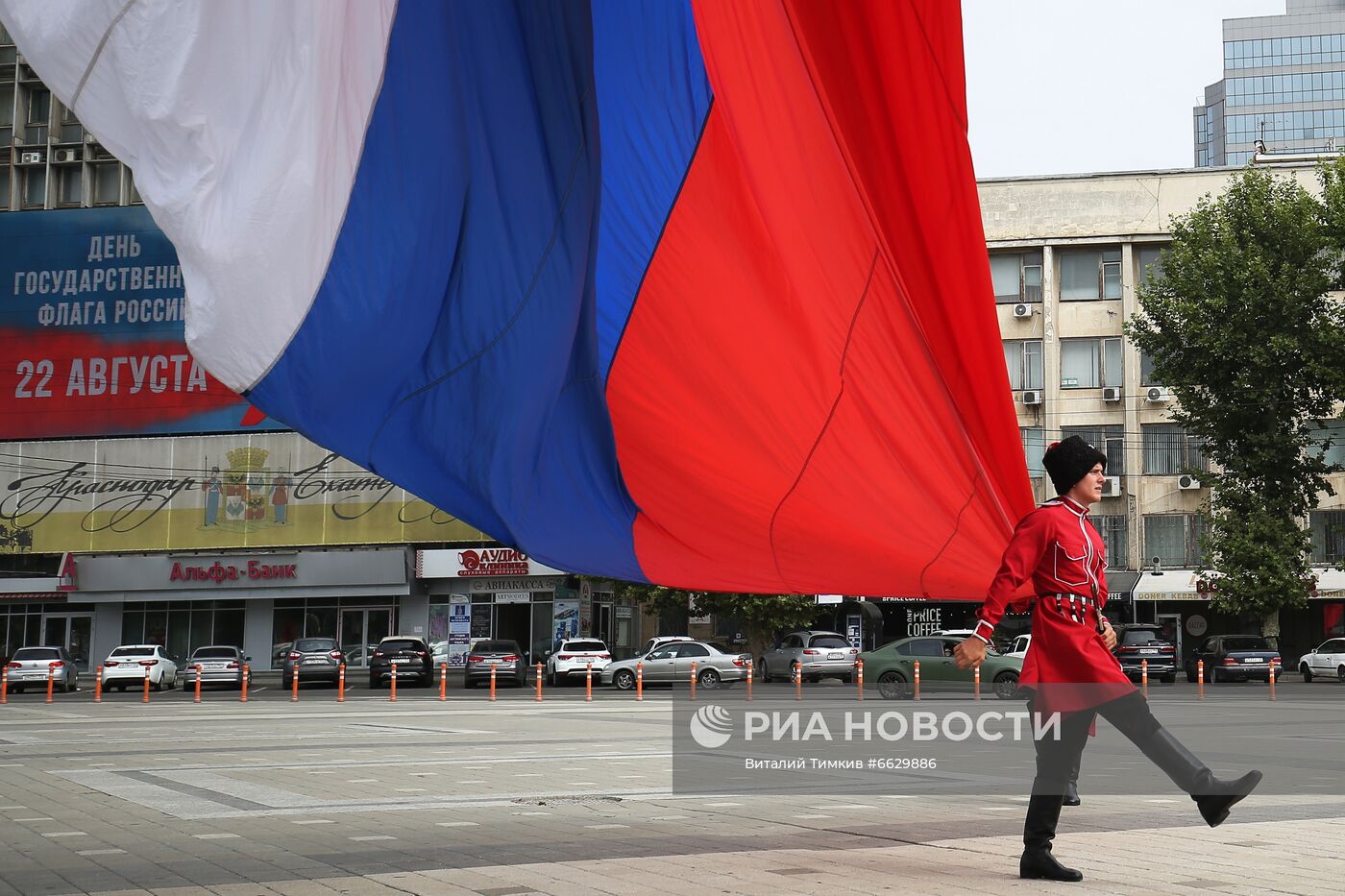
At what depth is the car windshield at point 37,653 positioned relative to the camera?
38.9 meters

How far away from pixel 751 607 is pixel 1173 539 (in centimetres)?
1881

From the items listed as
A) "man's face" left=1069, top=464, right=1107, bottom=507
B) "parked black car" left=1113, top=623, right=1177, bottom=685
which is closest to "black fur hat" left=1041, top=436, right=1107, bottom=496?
"man's face" left=1069, top=464, right=1107, bottom=507

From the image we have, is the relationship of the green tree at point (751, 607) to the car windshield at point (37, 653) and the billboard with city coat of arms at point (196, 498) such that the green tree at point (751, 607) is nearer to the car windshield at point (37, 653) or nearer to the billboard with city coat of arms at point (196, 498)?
the billboard with city coat of arms at point (196, 498)

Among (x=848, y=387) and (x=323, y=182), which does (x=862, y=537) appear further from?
Answer: (x=323, y=182)

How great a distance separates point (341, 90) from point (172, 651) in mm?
52222

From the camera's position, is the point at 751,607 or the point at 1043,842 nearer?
the point at 1043,842

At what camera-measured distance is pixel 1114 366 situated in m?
55.0

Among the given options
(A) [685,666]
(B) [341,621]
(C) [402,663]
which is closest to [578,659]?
(A) [685,666]

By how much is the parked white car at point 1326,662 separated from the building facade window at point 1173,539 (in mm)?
7999

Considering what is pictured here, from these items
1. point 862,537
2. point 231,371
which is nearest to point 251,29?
point 231,371

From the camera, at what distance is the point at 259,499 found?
176 ft

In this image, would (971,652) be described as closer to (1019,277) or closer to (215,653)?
(215,653)

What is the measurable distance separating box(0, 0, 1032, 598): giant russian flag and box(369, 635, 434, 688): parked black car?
3422 centimetres

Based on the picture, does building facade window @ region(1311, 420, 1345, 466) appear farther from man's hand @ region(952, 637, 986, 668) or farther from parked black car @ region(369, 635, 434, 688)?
man's hand @ region(952, 637, 986, 668)
